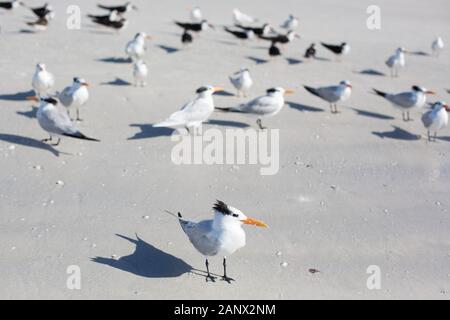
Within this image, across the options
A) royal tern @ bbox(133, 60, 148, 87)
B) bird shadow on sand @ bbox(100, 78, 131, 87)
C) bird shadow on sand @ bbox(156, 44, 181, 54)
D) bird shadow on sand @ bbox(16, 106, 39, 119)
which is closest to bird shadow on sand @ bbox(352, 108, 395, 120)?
royal tern @ bbox(133, 60, 148, 87)

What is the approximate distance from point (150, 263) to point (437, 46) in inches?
454

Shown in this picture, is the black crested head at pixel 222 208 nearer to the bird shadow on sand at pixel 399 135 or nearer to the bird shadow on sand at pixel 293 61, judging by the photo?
the bird shadow on sand at pixel 399 135

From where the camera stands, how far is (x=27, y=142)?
7055mm

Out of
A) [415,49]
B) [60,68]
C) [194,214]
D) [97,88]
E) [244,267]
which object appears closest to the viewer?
[244,267]

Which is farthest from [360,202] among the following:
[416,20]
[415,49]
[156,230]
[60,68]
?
[416,20]

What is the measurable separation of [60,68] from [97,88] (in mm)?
1541

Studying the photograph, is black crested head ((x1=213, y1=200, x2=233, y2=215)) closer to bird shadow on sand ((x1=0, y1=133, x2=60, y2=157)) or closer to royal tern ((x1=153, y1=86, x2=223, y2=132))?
royal tern ((x1=153, y1=86, x2=223, y2=132))

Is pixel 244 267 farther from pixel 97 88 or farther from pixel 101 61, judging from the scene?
pixel 101 61

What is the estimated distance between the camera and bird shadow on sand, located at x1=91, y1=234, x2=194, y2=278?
4641 millimetres

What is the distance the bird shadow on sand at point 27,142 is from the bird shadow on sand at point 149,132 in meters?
1.16

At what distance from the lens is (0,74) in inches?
373

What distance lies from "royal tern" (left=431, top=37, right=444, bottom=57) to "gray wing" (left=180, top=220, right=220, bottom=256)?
11.2 m

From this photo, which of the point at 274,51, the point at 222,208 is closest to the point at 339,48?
the point at 274,51

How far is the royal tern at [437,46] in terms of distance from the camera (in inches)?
525
